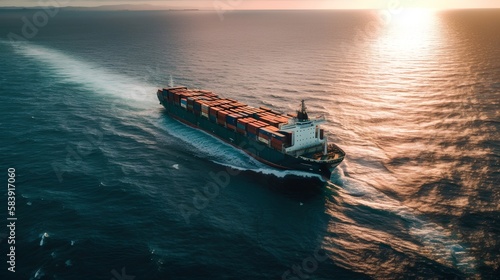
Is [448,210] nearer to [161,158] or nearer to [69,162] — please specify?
[161,158]

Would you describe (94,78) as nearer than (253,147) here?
No

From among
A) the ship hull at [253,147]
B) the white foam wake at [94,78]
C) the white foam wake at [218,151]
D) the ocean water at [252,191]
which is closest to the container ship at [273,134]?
the ship hull at [253,147]

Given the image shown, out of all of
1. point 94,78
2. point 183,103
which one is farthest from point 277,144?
point 94,78

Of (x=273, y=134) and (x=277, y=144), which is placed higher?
(x=273, y=134)

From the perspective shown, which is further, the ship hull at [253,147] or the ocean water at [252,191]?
the ship hull at [253,147]

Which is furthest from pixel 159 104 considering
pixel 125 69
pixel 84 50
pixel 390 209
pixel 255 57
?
pixel 84 50

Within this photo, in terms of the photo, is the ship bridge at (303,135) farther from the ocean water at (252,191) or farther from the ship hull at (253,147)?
the ocean water at (252,191)

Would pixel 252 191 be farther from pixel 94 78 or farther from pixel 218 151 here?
pixel 94 78
